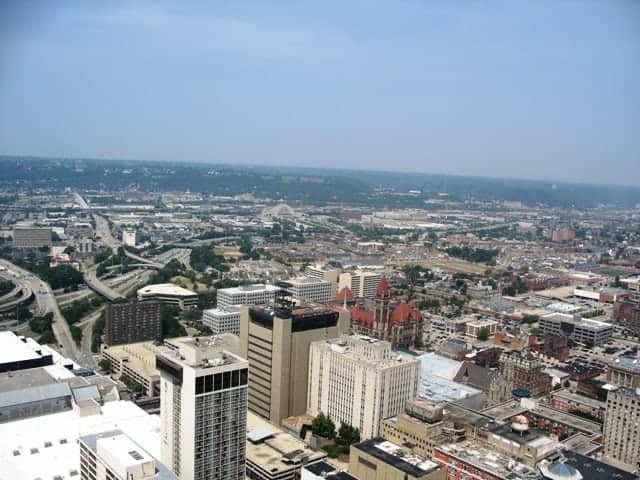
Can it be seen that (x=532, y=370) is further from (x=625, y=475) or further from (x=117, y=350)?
(x=117, y=350)

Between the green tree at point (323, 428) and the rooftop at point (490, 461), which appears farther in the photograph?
the green tree at point (323, 428)

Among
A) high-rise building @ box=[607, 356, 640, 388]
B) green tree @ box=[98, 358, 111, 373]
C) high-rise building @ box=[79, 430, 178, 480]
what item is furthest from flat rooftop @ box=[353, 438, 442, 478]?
green tree @ box=[98, 358, 111, 373]

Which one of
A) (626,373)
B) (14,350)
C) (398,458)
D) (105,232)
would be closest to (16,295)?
(14,350)

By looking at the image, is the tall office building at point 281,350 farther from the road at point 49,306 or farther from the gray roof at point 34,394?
the road at point 49,306

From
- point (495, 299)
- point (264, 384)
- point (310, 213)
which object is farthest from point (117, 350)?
point (310, 213)

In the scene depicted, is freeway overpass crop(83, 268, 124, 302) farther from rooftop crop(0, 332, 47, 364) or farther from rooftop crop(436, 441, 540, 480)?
rooftop crop(436, 441, 540, 480)

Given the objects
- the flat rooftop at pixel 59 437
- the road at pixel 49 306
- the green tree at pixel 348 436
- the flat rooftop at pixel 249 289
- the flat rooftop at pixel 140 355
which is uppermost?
the flat rooftop at pixel 249 289

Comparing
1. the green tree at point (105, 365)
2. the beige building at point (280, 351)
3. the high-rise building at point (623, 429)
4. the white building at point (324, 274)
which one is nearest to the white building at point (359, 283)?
the white building at point (324, 274)
